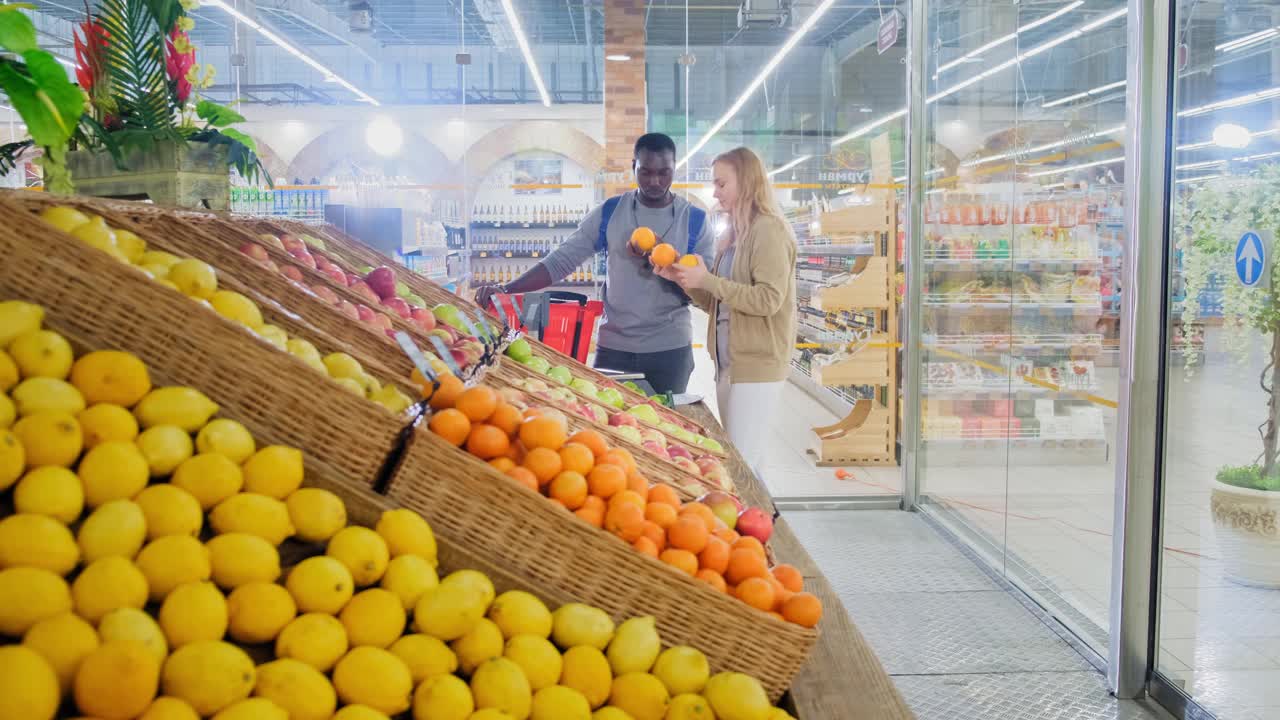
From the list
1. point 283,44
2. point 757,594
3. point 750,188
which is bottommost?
point 757,594

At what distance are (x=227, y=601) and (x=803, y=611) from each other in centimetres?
79

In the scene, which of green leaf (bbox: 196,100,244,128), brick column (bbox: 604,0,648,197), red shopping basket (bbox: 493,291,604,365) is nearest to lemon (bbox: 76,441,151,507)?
green leaf (bbox: 196,100,244,128)

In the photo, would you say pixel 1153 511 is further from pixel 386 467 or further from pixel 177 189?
pixel 177 189

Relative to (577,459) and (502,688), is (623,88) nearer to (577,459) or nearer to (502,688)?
(577,459)

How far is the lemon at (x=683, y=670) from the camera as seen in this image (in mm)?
1319

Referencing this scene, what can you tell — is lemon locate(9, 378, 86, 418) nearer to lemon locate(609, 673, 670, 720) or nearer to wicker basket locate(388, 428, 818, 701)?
wicker basket locate(388, 428, 818, 701)

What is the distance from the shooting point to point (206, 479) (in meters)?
1.27

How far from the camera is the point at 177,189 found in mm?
2332

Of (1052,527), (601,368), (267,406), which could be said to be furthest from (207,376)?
(1052,527)

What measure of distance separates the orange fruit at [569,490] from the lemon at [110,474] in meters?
0.58

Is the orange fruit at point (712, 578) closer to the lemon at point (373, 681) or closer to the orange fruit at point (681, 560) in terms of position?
the orange fruit at point (681, 560)

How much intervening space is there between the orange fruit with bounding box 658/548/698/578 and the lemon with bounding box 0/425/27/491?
2.79 ft

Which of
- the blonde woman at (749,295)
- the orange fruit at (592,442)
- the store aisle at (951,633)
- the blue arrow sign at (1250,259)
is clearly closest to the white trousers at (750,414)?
the blonde woman at (749,295)

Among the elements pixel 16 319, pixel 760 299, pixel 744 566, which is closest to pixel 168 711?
pixel 16 319
